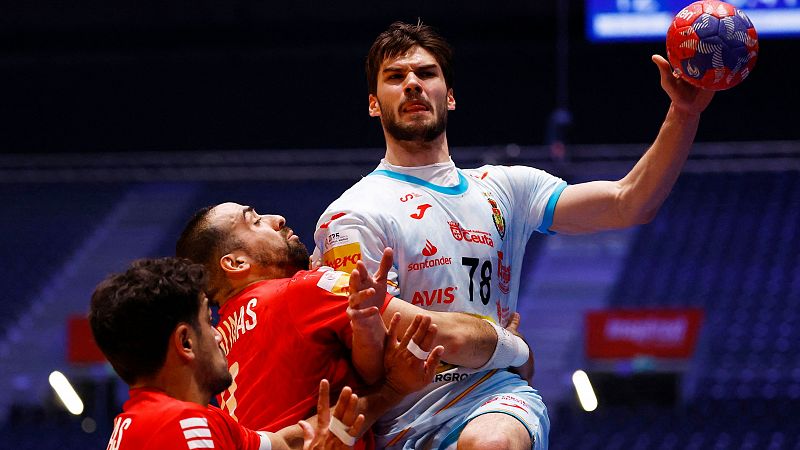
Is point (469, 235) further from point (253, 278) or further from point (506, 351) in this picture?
point (253, 278)

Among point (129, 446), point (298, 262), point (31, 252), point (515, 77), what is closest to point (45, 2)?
point (31, 252)

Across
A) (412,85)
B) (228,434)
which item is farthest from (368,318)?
(412,85)

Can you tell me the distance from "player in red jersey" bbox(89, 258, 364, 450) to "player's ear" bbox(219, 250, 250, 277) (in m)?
0.58

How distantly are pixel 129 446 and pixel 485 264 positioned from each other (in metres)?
1.40

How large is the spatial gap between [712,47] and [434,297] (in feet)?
3.85

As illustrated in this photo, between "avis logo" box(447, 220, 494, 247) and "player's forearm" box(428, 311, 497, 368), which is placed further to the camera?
"avis logo" box(447, 220, 494, 247)

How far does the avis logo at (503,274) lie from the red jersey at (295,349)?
62 cm

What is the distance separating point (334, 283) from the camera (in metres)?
3.35

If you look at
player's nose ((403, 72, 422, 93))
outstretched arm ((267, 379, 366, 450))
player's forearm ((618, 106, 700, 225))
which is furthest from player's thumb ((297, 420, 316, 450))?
player's forearm ((618, 106, 700, 225))

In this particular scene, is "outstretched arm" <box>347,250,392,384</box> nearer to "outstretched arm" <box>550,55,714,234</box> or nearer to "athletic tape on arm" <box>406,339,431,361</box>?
"athletic tape on arm" <box>406,339,431,361</box>

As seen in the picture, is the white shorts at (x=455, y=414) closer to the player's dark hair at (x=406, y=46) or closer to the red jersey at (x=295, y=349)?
the red jersey at (x=295, y=349)

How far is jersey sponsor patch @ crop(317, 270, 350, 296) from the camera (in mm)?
3336

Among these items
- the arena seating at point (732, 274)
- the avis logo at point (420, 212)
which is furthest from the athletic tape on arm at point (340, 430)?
the arena seating at point (732, 274)

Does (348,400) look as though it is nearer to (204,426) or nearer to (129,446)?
(204,426)
